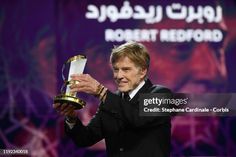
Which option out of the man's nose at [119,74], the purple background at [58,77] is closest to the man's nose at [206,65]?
the purple background at [58,77]

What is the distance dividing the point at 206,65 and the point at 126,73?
201 cm

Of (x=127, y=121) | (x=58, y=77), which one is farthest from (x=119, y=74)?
(x=58, y=77)

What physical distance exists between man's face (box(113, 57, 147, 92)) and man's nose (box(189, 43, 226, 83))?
1933 mm

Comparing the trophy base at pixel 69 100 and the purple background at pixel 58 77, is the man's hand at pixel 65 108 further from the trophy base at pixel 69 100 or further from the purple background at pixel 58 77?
the purple background at pixel 58 77

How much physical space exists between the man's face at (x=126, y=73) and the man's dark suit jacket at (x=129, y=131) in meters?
0.05

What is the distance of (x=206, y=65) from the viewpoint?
3582 millimetres

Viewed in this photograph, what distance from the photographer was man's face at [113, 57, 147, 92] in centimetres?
165

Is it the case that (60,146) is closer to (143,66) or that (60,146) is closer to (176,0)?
(176,0)

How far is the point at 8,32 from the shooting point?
142 inches

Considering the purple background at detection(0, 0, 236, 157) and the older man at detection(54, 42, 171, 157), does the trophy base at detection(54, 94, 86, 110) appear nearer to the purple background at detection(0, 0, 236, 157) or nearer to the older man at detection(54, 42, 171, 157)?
the older man at detection(54, 42, 171, 157)

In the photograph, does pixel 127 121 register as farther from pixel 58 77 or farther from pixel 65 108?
pixel 58 77

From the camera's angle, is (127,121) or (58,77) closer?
(127,121)

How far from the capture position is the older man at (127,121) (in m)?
1.62

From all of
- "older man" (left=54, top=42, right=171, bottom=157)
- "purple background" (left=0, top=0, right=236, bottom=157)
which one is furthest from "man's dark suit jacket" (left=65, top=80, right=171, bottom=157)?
"purple background" (left=0, top=0, right=236, bottom=157)
